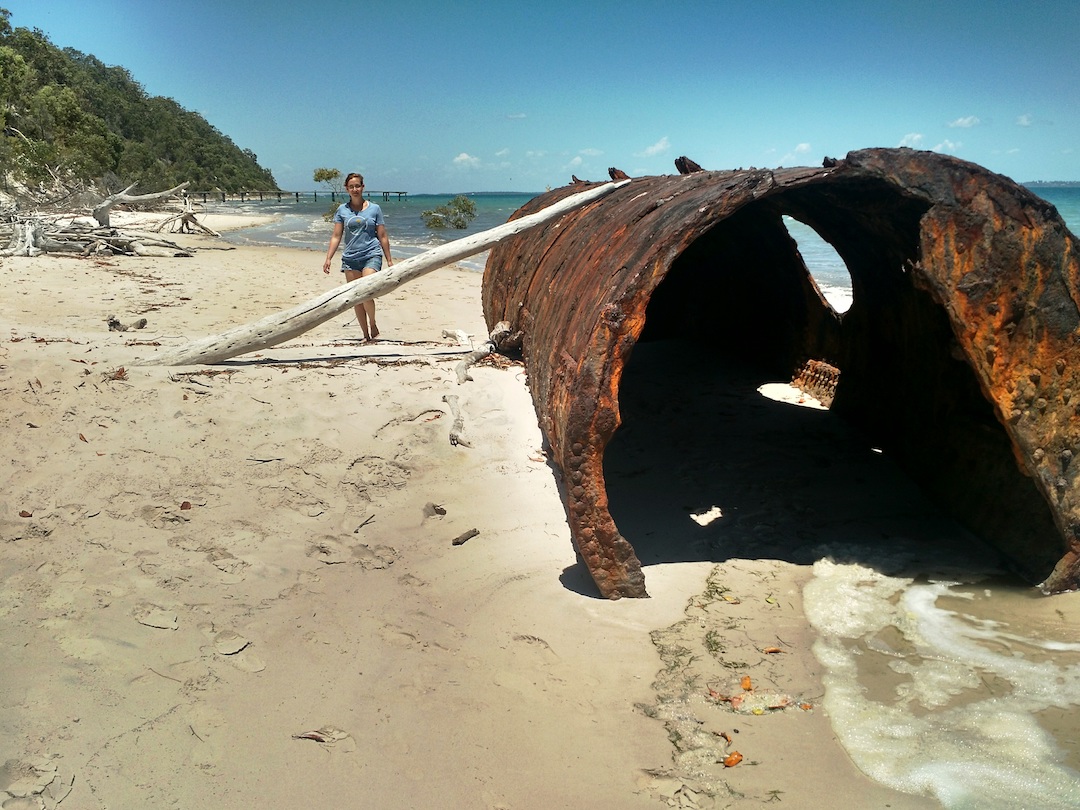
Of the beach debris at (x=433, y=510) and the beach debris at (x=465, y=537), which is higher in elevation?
the beach debris at (x=433, y=510)

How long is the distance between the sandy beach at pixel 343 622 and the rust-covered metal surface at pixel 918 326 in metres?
0.50

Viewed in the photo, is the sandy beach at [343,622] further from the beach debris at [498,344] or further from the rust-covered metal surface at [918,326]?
the beach debris at [498,344]

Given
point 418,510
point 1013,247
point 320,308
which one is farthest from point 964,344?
point 320,308

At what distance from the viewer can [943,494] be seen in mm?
4508

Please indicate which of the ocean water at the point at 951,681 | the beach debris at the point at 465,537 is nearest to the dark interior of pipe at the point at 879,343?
the ocean water at the point at 951,681

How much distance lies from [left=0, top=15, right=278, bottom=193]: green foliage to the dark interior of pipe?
62.0 feet

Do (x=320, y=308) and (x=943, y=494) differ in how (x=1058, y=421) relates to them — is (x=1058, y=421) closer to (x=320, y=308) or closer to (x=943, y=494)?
(x=943, y=494)

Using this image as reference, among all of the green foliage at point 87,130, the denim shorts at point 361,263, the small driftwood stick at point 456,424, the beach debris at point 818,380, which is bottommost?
the small driftwood stick at point 456,424

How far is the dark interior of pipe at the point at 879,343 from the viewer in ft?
12.8

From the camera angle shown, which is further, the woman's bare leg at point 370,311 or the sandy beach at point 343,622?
the woman's bare leg at point 370,311

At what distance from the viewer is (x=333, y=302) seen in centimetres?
644

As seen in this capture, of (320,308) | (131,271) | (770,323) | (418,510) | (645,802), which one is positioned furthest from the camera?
(131,271)

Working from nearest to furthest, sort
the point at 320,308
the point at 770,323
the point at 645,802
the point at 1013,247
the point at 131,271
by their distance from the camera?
the point at 645,802, the point at 1013,247, the point at 320,308, the point at 770,323, the point at 131,271

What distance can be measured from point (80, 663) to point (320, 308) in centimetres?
396
